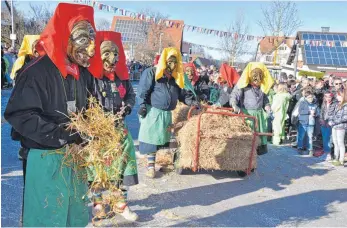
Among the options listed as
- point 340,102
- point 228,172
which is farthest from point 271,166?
point 340,102

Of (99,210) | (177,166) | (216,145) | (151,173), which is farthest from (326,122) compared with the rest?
(99,210)

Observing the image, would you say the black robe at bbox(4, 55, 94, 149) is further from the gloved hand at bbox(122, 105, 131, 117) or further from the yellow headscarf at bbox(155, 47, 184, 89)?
the yellow headscarf at bbox(155, 47, 184, 89)

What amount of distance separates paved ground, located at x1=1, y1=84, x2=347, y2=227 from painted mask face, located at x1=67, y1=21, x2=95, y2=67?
2.08 m

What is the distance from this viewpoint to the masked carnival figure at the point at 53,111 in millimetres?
2309

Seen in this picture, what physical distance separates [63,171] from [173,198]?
8.47 feet

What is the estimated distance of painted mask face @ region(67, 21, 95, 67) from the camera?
2582mm

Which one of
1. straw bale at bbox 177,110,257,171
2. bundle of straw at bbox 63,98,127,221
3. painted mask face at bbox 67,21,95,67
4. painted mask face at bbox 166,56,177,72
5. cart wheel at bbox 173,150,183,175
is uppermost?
painted mask face at bbox 166,56,177,72

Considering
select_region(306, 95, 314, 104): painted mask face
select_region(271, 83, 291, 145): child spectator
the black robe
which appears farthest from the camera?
select_region(271, 83, 291, 145): child spectator

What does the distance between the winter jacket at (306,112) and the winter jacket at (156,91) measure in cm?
435

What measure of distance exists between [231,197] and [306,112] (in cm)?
446

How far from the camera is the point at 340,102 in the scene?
763cm

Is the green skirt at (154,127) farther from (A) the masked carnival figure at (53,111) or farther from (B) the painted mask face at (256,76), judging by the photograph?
(A) the masked carnival figure at (53,111)

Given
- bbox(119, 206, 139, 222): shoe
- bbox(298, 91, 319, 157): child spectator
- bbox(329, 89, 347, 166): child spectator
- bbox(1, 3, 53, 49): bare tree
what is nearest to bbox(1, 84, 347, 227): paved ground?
bbox(119, 206, 139, 222): shoe

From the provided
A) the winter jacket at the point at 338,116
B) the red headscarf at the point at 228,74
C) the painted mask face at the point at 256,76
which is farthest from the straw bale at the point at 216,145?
the winter jacket at the point at 338,116
